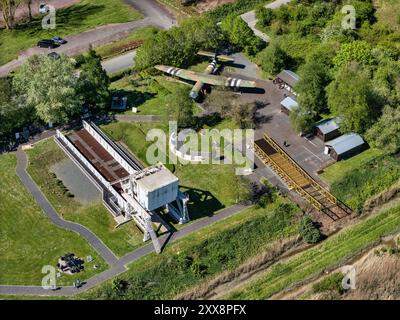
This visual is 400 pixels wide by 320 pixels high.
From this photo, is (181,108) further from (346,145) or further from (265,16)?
(265,16)

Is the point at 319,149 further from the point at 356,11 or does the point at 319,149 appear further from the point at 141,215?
the point at 356,11

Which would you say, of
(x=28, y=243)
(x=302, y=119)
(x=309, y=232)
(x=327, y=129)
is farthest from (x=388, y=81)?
(x=28, y=243)

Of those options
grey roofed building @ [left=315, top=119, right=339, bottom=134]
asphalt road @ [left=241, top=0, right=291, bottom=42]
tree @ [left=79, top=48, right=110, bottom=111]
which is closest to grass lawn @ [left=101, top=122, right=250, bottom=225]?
tree @ [left=79, top=48, right=110, bottom=111]

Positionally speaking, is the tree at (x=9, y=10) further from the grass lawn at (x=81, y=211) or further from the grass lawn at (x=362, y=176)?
the grass lawn at (x=362, y=176)

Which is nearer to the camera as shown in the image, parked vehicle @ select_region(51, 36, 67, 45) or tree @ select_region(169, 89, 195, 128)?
tree @ select_region(169, 89, 195, 128)

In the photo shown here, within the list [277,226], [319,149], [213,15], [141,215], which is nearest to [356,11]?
[213,15]

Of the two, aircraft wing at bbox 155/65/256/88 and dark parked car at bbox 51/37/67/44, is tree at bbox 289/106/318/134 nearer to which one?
aircraft wing at bbox 155/65/256/88
